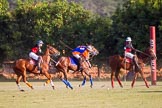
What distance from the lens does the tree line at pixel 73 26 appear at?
2084 inches

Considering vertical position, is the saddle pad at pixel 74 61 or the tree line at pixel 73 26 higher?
the tree line at pixel 73 26

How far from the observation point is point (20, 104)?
19.6 meters

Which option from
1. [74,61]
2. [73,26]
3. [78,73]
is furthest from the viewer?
[73,26]

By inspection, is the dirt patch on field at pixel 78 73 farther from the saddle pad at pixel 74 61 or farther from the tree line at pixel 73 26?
the saddle pad at pixel 74 61

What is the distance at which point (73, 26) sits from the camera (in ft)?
186

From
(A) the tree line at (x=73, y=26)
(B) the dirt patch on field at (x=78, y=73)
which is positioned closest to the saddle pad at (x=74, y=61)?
(A) the tree line at (x=73, y=26)

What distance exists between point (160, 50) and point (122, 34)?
4.36 m

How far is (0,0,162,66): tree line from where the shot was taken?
52938mm

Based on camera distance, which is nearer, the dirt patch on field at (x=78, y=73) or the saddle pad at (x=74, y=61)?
the saddle pad at (x=74, y=61)

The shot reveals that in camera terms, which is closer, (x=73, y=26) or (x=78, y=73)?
(x=78, y=73)

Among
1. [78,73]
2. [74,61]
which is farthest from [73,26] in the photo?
[74,61]

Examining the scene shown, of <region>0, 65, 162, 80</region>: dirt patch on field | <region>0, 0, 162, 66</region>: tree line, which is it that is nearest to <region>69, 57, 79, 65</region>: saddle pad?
<region>0, 0, 162, 66</region>: tree line

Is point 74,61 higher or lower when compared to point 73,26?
lower

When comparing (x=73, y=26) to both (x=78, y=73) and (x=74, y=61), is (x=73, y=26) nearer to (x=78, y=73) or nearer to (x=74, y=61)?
(x=78, y=73)
